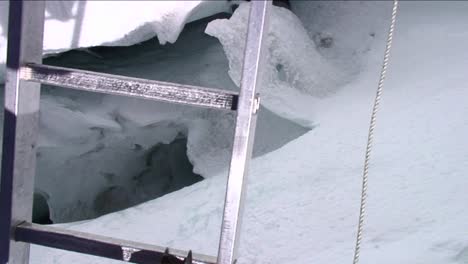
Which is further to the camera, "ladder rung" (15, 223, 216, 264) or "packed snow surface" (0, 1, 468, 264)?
"packed snow surface" (0, 1, 468, 264)

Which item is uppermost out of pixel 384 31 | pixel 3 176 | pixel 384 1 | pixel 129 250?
pixel 384 1

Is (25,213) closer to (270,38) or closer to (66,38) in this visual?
(66,38)

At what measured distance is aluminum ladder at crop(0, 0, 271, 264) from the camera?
2.58ft

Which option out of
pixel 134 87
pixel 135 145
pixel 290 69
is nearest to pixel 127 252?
pixel 134 87

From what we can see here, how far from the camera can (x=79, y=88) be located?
2.81 feet

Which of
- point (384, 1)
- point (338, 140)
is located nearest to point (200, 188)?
point (338, 140)

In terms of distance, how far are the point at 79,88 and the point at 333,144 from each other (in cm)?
137

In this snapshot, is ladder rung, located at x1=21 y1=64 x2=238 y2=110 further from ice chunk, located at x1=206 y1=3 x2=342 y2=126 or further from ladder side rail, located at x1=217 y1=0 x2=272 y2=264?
ice chunk, located at x1=206 y1=3 x2=342 y2=126

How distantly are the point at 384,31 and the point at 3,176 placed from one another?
7.53ft

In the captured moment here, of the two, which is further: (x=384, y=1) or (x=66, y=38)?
(x=384, y=1)

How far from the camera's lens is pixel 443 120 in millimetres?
1946

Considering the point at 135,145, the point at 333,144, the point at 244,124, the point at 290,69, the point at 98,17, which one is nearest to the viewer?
the point at 244,124

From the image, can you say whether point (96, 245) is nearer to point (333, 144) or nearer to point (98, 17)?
point (98, 17)

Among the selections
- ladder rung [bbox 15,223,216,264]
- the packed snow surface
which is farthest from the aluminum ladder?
the packed snow surface
